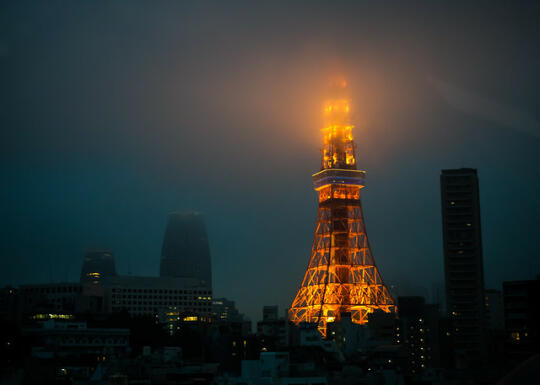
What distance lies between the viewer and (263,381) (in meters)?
35.2

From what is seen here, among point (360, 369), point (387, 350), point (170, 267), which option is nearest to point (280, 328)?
point (387, 350)

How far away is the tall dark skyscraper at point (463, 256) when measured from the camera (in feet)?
285

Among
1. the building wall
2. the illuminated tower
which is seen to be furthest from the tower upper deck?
the building wall

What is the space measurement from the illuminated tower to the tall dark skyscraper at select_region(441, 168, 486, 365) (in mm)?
15603

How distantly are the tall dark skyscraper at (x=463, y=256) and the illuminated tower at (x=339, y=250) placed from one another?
15603 millimetres

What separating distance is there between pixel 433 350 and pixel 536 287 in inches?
414

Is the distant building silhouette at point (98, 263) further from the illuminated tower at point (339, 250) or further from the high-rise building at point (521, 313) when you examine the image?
the high-rise building at point (521, 313)

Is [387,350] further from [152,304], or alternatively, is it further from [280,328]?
[152,304]

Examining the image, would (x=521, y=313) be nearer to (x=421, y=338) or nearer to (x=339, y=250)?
(x=421, y=338)

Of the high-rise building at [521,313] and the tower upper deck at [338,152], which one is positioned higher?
the tower upper deck at [338,152]

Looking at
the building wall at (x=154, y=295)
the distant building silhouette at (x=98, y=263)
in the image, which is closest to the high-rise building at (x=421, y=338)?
the building wall at (x=154, y=295)

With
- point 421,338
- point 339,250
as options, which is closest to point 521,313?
point 421,338

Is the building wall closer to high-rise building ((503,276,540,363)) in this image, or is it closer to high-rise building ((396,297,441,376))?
high-rise building ((396,297,441,376))

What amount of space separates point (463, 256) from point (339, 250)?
67.7ft
